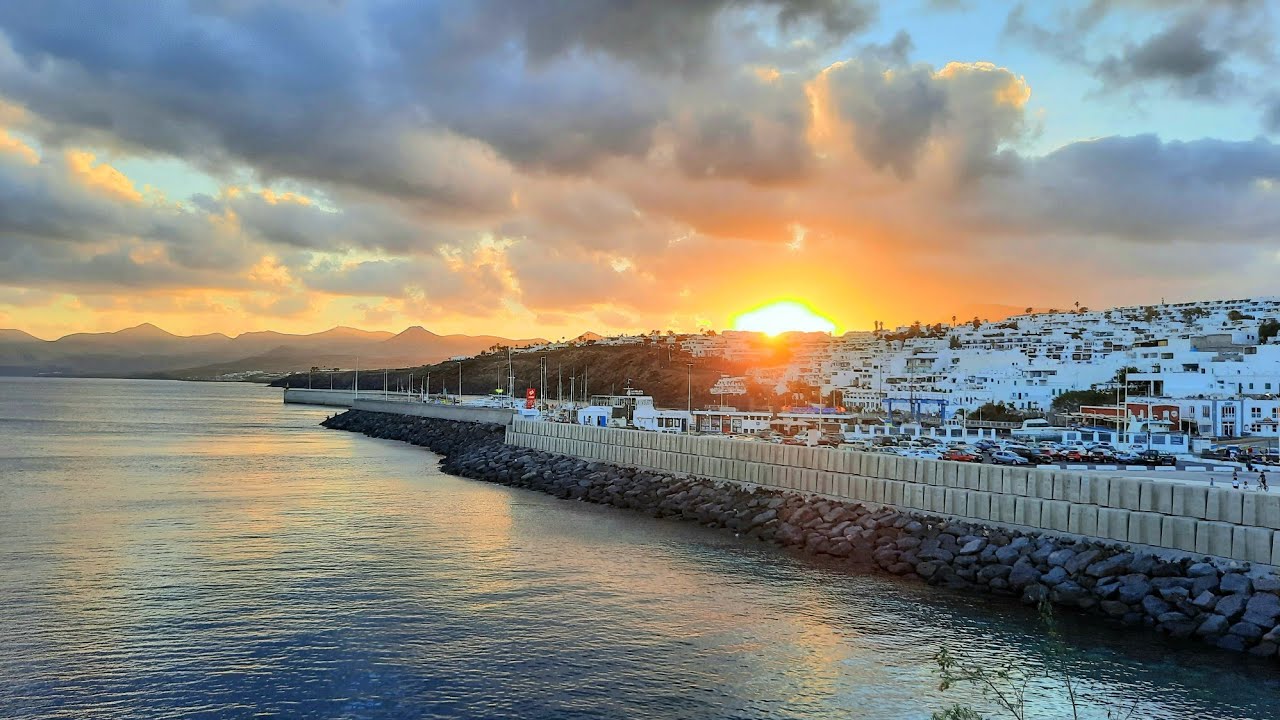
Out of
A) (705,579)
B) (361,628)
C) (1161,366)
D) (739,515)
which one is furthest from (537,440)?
(1161,366)

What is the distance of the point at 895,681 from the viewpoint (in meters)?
19.0

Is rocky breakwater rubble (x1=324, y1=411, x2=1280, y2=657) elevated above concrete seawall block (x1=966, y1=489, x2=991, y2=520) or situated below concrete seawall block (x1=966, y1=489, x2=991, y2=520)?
below

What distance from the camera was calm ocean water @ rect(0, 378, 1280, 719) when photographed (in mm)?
17734

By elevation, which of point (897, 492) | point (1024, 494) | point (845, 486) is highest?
point (1024, 494)

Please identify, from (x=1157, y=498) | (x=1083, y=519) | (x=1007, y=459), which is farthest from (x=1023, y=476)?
(x=1007, y=459)

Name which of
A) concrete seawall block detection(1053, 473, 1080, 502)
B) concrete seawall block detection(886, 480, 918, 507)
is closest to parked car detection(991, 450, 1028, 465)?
concrete seawall block detection(886, 480, 918, 507)

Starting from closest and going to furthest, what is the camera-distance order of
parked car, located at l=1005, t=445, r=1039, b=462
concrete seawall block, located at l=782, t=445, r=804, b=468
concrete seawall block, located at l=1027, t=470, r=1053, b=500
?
concrete seawall block, located at l=1027, t=470, r=1053, b=500
concrete seawall block, located at l=782, t=445, r=804, b=468
parked car, located at l=1005, t=445, r=1039, b=462

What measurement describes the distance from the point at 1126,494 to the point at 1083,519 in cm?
143

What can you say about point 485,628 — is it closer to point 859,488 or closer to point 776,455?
point 859,488

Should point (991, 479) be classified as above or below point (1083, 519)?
above

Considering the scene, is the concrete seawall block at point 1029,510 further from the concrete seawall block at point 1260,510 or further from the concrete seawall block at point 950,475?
the concrete seawall block at point 1260,510

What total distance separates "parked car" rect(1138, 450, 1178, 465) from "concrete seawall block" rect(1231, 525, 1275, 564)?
17659mm

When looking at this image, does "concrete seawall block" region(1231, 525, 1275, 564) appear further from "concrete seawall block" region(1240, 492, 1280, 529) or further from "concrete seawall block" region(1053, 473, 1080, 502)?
"concrete seawall block" region(1053, 473, 1080, 502)

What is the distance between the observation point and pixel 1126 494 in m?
25.7
